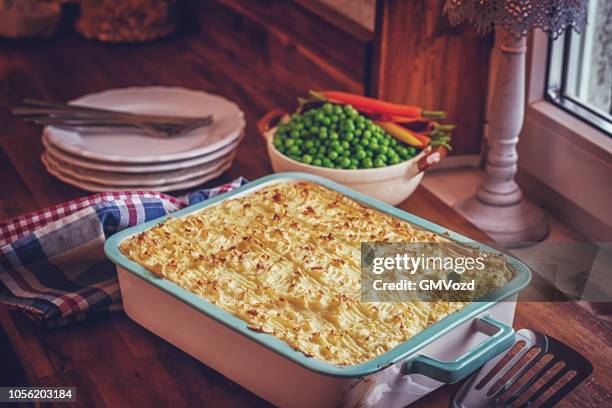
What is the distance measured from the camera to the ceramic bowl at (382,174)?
5.40ft

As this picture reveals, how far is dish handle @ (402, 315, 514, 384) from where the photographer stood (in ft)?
3.75

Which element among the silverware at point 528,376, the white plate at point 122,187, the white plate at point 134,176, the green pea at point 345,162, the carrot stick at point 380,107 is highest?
the carrot stick at point 380,107

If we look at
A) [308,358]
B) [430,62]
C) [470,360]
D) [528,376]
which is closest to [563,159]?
[430,62]

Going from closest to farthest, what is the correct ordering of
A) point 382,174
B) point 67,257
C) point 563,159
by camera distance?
1. point 67,257
2. point 382,174
3. point 563,159

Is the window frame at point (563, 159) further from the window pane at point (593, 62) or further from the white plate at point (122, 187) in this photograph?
the white plate at point (122, 187)

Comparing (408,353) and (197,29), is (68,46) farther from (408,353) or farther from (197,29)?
(408,353)

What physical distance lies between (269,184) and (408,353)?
22.0 inches

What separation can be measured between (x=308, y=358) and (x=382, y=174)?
597mm

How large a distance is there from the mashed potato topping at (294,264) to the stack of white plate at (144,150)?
265 mm

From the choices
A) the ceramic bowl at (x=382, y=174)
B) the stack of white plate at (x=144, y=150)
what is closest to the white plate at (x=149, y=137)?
the stack of white plate at (x=144, y=150)

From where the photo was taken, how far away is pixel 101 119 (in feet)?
6.36

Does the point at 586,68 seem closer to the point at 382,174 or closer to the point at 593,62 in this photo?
the point at 593,62

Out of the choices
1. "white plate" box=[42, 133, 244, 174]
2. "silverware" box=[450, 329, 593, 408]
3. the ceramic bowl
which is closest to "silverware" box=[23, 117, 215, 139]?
"white plate" box=[42, 133, 244, 174]

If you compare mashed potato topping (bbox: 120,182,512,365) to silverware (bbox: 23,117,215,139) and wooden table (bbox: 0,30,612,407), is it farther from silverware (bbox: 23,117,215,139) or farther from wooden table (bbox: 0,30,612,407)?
silverware (bbox: 23,117,215,139)
